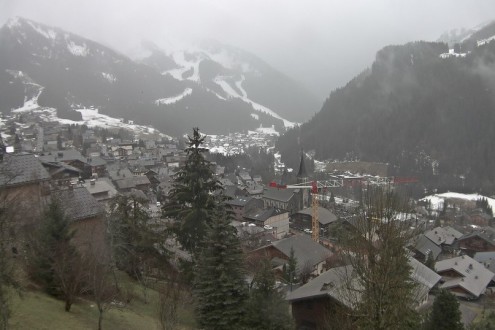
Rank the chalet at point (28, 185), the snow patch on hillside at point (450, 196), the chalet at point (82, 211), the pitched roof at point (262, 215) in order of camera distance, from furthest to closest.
Answer: the snow patch on hillside at point (450, 196)
the pitched roof at point (262, 215)
the chalet at point (82, 211)
the chalet at point (28, 185)

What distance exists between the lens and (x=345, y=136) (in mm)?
190625

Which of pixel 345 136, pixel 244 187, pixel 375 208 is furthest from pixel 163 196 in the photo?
pixel 345 136

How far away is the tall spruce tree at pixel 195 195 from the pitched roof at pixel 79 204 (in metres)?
5.89

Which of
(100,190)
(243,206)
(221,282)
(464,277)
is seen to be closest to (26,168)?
(221,282)

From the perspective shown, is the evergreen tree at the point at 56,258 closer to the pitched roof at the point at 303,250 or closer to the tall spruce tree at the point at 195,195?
the tall spruce tree at the point at 195,195

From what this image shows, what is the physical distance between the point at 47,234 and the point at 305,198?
253 ft

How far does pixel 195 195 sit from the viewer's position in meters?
20.3

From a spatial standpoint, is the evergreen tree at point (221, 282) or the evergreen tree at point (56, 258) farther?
the evergreen tree at point (56, 258)

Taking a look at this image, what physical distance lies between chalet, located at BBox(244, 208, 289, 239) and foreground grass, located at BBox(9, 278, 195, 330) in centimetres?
4223

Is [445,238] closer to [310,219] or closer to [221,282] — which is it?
[310,219]

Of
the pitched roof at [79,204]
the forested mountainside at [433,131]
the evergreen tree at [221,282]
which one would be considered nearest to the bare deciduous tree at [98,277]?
the evergreen tree at [221,282]

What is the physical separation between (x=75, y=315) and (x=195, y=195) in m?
7.20

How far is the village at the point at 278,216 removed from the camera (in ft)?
72.8

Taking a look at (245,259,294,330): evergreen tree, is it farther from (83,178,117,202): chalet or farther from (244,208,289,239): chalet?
(244,208,289,239): chalet
